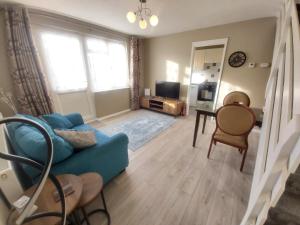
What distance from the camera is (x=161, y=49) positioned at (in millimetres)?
4402

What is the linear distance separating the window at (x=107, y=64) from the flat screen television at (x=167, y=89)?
113 cm

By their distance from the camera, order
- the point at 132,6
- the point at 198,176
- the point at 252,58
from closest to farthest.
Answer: the point at 198,176 → the point at 132,6 → the point at 252,58

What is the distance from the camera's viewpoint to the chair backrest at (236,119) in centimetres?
174

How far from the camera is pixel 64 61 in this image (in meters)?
3.05

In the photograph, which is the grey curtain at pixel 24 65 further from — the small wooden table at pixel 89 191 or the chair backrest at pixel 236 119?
the chair backrest at pixel 236 119

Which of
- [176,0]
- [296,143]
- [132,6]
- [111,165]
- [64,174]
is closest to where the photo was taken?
[296,143]

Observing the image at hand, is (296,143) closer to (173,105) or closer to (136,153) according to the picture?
(136,153)

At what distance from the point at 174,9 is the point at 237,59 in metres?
1.91

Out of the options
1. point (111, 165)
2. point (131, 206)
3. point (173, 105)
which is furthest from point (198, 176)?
point (173, 105)

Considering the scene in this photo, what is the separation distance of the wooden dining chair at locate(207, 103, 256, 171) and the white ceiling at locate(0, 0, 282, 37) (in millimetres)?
1802

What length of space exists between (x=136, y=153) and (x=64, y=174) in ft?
4.39

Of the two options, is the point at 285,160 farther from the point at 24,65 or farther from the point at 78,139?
the point at 24,65

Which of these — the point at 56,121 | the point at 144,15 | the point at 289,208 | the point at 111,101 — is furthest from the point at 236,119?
the point at 111,101

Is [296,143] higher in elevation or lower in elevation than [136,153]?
higher
